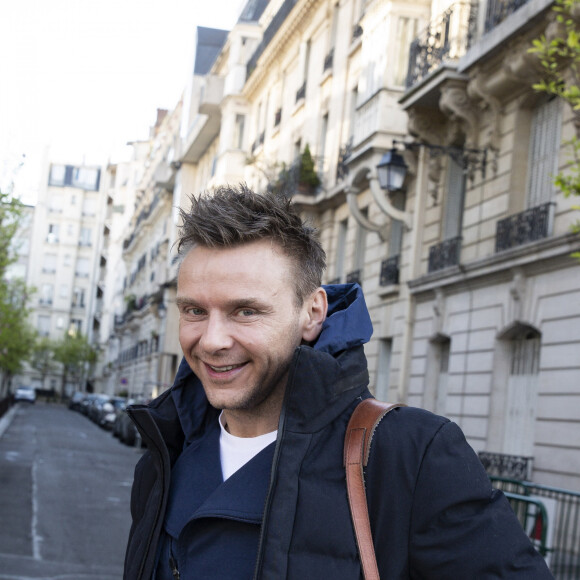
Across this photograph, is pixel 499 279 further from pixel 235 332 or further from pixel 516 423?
pixel 235 332

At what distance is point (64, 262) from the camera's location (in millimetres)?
118750

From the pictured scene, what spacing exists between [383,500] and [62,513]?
44.9 ft

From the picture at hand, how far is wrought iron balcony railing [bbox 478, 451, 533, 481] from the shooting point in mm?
14875

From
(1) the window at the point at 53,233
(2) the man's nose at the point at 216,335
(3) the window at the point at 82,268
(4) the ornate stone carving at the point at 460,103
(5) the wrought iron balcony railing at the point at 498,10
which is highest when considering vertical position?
(1) the window at the point at 53,233

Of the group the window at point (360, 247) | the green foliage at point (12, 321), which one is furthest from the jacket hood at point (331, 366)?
the green foliage at point (12, 321)

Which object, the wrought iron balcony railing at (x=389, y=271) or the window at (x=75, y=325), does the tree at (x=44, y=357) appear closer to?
the window at (x=75, y=325)

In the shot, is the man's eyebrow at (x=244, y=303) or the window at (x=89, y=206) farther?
the window at (x=89, y=206)

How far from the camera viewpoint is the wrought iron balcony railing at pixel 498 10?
53.6 ft

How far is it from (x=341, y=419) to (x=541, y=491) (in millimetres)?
→ 8271

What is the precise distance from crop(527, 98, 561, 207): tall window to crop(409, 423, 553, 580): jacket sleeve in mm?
13811

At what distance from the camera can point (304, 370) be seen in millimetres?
2242

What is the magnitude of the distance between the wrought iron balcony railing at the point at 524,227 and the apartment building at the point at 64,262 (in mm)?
101686

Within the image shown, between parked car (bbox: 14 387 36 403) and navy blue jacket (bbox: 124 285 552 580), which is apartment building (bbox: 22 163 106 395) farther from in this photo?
navy blue jacket (bbox: 124 285 552 580)

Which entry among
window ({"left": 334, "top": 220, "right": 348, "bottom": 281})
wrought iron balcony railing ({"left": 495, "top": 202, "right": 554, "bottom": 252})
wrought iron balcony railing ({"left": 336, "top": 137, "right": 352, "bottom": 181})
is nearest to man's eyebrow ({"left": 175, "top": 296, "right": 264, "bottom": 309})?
wrought iron balcony railing ({"left": 495, "top": 202, "right": 554, "bottom": 252})
